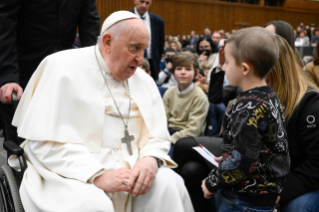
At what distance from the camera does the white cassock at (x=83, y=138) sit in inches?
62.3

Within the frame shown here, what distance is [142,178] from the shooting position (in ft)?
5.22

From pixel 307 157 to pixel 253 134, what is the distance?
580 mm

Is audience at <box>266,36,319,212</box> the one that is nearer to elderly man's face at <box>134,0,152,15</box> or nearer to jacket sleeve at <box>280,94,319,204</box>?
jacket sleeve at <box>280,94,319,204</box>

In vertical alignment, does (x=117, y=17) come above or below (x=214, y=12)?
above

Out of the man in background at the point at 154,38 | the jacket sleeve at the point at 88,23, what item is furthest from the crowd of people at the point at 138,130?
the man in background at the point at 154,38

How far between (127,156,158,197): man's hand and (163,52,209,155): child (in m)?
1.43

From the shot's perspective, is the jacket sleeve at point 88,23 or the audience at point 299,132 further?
the jacket sleeve at point 88,23

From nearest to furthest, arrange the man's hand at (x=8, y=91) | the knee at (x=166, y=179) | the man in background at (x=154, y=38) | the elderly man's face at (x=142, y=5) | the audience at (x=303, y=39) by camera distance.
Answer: the knee at (x=166, y=179)
the man's hand at (x=8, y=91)
the elderly man's face at (x=142, y=5)
the man in background at (x=154, y=38)
the audience at (x=303, y=39)

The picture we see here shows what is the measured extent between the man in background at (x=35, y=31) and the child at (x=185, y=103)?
1.09 m

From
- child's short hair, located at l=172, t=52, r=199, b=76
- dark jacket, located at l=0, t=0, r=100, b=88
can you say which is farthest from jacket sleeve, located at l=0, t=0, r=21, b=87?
child's short hair, located at l=172, t=52, r=199, b=76

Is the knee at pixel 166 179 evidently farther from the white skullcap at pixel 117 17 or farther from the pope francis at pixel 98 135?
the white skullcap at pixel 117 17

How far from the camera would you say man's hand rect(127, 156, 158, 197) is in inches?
61.9

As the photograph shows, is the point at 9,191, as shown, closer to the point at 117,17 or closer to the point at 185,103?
the point at 117,17

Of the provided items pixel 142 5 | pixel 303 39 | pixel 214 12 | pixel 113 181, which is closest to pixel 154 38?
pixel 142 5
